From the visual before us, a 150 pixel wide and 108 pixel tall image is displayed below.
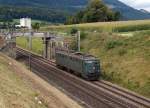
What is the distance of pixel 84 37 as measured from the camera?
3925 inches

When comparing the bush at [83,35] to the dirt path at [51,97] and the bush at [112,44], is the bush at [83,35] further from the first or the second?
the dirt path at [51,97]

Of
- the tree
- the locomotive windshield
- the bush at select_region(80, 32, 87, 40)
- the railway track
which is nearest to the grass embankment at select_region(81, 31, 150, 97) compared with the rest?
the locomotive windshield

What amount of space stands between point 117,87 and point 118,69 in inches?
458

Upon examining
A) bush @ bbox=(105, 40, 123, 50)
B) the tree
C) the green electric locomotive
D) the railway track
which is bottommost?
the railway track

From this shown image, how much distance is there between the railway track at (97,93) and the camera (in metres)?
43.8

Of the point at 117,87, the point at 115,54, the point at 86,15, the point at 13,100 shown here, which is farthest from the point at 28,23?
the point at 13,100

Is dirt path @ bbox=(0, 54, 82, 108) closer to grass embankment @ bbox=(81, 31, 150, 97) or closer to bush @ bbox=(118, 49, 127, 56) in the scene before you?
grass embankment @ bbox=(81, 31, 150, 97)

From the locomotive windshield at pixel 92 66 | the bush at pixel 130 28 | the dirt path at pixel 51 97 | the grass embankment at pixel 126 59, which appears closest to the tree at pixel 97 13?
the bush at pixel 130 28

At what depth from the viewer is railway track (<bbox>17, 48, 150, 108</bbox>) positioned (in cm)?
4381

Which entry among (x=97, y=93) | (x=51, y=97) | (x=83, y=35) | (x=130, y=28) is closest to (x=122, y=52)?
(x=97, y=93)

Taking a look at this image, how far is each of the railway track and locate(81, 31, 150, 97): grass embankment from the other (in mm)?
3005

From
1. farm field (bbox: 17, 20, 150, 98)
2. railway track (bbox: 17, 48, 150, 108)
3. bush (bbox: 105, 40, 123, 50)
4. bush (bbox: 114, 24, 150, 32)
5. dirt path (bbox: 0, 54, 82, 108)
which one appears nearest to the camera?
dirt path (bbox: 0, 54, 82, 108)

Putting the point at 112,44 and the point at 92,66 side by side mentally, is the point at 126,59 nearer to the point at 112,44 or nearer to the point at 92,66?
the point at 92,66

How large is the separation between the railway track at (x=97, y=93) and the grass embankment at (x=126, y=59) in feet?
9.86
